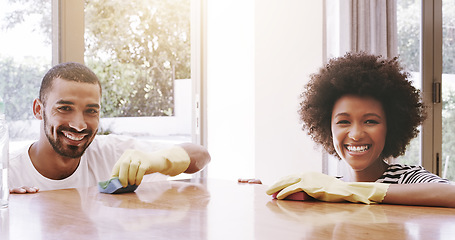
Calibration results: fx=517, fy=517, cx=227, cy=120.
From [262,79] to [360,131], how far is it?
1816mm

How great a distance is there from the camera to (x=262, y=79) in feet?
10.9

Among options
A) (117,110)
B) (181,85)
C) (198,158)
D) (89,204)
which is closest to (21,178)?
(198,158)

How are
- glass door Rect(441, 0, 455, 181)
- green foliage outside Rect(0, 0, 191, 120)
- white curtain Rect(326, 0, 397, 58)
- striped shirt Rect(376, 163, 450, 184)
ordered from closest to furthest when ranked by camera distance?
striped shirt Rect(376, 163, 450, 184)
green foliage outside Rect(0, 0, 191, 120)
white curtain Rect(326, 0, 397, 58)
glass door Rect(441, 0, 455, 181)

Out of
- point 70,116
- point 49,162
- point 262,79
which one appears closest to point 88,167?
point 49,162

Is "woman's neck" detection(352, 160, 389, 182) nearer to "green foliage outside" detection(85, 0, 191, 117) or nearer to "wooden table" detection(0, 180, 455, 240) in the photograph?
"wooden table" detection(0, 180, 455, 240)

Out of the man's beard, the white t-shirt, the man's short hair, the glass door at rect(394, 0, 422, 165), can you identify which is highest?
the glass door at rect(394, 0, 422, 165)

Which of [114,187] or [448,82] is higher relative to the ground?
[448,82]

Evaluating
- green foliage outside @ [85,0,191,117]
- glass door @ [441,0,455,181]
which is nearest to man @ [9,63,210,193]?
green foliage outside @ [85,0,191,117]

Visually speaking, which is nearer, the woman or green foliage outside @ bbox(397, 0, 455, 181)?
the woman

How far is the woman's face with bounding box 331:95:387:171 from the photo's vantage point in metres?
1.53

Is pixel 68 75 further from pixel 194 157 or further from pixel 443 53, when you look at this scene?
pixel 443 53

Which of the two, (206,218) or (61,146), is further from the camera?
(61,146)

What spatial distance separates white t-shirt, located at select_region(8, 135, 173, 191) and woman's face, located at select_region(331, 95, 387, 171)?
0.70 m

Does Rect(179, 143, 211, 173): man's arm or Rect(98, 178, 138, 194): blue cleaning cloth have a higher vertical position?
Rect(179, 143, 211, 173): man's arm
